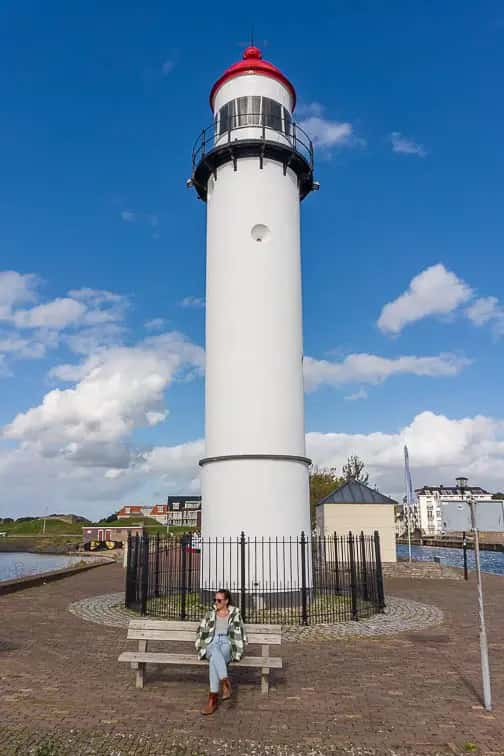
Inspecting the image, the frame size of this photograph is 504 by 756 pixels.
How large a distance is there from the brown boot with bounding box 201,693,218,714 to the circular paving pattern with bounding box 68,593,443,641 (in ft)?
14.5

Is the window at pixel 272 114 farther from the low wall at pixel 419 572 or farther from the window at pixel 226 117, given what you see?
the low wall at pixel 419 572

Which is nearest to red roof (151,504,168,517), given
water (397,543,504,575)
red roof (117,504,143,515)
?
red roof (117,504,143,515)

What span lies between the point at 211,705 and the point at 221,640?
0.72m

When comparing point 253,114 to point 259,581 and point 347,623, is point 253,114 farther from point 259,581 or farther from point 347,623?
point 347,623

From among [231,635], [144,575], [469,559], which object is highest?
[144,575]

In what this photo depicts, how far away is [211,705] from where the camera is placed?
690 cm

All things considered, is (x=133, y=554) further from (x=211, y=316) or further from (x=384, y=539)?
(x=384, y=539)

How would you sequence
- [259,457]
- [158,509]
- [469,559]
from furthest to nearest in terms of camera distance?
[158,509]
[469,559]
[259,457]

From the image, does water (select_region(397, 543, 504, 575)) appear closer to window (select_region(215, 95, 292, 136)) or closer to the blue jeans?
window (select_region(215, 95, 292, 136))

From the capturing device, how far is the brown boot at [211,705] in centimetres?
687

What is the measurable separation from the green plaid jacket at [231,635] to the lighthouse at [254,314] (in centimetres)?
697

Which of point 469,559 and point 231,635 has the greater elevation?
point 231,635

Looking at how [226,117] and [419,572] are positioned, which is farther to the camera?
[419,572]

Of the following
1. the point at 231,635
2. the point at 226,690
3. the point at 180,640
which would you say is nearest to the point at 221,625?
the point at 231,635
